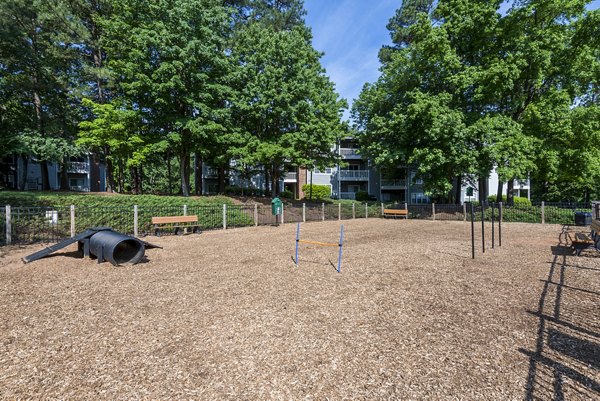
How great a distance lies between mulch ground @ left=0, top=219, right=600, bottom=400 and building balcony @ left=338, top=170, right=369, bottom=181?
3253cm

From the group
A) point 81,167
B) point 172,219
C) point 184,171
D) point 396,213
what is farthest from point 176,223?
point 81,167

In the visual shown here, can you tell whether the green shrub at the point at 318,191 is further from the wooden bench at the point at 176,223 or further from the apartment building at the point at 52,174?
the wooden bench at the point at 176,223

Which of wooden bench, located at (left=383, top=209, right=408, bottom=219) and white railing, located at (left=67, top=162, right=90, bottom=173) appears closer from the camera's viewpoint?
wooden bench, located at (left=383, top=209, right=408, bottom=219)

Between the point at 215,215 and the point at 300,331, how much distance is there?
12.5 metres

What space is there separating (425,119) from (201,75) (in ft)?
53.1

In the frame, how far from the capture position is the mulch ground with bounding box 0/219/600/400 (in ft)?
9.23

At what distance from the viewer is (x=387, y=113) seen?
82.2 feet

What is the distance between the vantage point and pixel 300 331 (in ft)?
12.9

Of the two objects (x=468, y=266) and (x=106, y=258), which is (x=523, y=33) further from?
(x=106, y=258)

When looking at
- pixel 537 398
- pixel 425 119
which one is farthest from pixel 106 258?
pixel 425 119

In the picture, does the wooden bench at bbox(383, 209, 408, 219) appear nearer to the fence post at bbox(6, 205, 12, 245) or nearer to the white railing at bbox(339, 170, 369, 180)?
the white railing at bbox(339, 170, 369, 180)

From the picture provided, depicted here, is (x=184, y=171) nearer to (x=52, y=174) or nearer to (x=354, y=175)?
(x=354, y=175)

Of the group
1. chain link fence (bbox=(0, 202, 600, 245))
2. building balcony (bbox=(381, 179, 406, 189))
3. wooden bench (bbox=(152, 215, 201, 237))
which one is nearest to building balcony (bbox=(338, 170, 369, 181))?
building balcony (bbox=(381, 179, 406, 189))

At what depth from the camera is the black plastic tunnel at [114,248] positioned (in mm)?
7402
